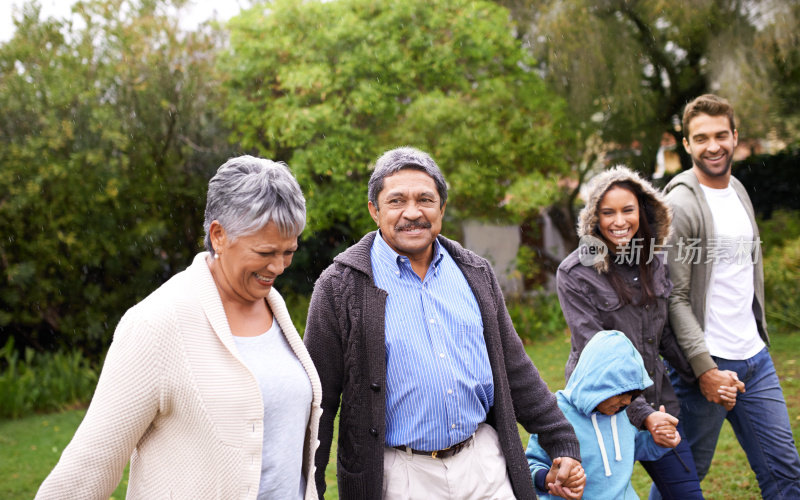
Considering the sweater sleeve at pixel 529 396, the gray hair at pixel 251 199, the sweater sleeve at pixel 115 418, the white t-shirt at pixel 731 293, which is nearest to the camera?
the sweater sleeve at pixel 115 418

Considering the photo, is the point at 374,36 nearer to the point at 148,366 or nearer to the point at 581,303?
the point at 581,303

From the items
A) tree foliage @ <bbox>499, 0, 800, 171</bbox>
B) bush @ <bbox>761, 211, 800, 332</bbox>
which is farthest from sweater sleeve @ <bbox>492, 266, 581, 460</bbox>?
tree foliage @ <bbox>499, 0, 800, 171</bbox>

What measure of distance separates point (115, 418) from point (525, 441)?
5578 mm

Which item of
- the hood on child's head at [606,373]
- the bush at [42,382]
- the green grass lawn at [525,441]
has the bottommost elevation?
the green grass lawn at [525,441]

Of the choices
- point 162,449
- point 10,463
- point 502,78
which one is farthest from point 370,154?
point 162,449

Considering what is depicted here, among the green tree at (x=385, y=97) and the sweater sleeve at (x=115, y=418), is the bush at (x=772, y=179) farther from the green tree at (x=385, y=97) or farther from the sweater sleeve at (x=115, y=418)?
the sweater sleeve at (x=115, y=418)

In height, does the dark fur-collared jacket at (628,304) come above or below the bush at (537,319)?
above

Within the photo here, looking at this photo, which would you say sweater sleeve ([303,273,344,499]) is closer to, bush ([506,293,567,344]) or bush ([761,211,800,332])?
bush ([506,293,567,344])

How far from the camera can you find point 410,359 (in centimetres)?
266

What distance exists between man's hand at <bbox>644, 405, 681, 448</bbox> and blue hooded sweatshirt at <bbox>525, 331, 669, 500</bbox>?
0.11 metres

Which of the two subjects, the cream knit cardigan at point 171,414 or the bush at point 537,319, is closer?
the cream knit cardigan at point 171,414

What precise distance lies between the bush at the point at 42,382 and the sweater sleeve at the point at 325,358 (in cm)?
768

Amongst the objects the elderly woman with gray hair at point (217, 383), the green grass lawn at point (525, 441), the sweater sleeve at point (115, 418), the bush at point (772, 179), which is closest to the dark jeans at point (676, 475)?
the elderly woman with gray hair at point (217, 383)

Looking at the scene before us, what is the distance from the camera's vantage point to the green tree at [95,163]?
996cm
